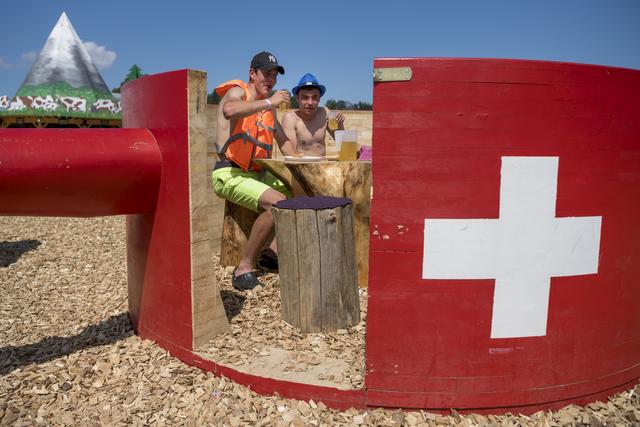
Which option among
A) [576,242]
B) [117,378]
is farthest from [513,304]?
[117,378]

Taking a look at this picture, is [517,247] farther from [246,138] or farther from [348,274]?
[246,138]

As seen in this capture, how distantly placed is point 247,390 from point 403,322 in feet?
2.80

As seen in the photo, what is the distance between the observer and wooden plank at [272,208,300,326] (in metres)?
3.22

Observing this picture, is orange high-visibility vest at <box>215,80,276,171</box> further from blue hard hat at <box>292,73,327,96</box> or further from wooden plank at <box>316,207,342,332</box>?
wooden plank at <box>316,207,342,332</box>

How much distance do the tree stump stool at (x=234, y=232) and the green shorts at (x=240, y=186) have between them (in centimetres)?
30

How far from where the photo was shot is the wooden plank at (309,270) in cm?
319

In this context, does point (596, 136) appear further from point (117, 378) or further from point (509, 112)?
point (117, 378)

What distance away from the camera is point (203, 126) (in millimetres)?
2727

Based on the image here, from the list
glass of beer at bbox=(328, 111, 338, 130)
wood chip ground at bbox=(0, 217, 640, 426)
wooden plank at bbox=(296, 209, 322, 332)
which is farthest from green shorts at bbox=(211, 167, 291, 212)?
glass of beer at bbox=(328, 111, 338, 130)

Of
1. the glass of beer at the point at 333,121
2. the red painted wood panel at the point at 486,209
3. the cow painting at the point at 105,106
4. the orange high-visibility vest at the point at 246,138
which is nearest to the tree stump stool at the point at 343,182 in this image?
the orange high-visibility vest at the point at 246,138

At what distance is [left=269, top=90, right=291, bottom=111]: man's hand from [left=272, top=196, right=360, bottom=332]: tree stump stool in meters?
0.98

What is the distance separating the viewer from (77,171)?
265 centimetres

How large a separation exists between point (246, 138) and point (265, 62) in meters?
0.62

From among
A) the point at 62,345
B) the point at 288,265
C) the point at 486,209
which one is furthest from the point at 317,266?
the point at 62,345
